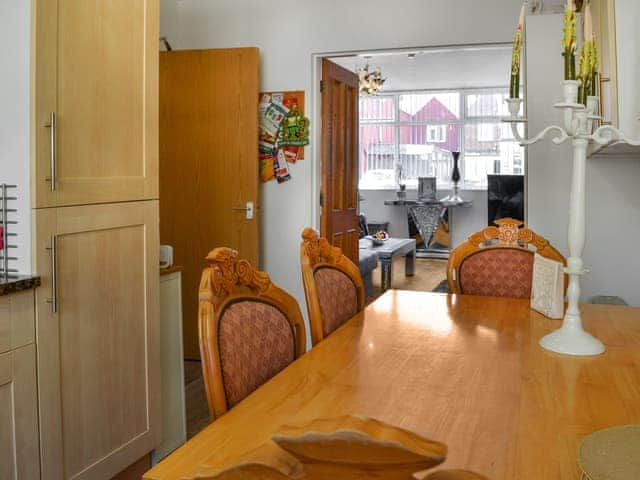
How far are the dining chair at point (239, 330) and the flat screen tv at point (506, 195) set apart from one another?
6781 millimetres

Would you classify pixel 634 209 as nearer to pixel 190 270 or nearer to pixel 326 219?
pixel 326 219

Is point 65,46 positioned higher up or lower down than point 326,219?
higher up

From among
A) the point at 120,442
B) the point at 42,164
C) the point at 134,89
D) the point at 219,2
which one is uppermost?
the point at 219,2

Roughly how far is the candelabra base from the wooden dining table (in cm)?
3

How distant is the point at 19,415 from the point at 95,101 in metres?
1.03

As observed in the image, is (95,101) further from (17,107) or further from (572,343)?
(572,343)

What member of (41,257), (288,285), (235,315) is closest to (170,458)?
(235,315)

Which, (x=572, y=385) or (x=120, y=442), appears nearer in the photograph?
(x=572, y=385)

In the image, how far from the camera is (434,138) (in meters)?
10.1

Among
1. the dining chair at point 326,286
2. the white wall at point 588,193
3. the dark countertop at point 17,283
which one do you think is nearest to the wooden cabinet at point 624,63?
the dining chair at point 326,286

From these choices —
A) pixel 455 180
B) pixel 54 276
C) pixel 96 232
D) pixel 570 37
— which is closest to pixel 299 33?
pixel 96 232

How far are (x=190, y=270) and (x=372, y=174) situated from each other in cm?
640

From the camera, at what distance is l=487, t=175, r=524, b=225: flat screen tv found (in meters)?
8.09

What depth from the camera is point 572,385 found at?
1.44 meters
